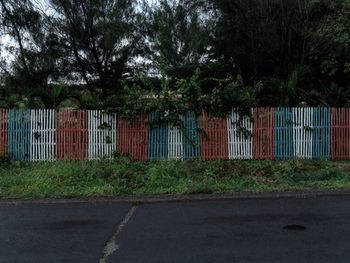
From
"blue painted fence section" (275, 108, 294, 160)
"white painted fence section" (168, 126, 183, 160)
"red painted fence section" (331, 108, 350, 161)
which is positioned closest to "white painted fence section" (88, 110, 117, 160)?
"white painted fence section" (168, 126, 183, 160)

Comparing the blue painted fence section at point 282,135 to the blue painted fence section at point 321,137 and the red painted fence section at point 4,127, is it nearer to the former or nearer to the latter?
the blue painted fence section at point 321,137

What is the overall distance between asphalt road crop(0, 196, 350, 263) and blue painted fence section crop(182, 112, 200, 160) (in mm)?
5469

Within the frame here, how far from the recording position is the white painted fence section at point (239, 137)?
1530 centimetres

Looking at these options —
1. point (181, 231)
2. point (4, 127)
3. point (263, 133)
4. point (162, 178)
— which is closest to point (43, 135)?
point (4, 127)

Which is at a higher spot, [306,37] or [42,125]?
[306,37]

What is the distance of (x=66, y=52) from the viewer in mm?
22312

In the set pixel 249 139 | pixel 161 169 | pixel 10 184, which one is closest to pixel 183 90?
pixel 249 139

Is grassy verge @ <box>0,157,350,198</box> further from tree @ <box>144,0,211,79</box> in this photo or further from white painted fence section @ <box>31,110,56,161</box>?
tree @ <box>144,0,211,79</box>

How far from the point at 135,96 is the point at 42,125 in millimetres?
2765

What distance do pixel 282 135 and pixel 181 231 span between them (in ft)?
28.4

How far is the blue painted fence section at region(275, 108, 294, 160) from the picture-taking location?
15383mm

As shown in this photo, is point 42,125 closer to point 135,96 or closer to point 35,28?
point 135,96

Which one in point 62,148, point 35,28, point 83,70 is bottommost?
point 62,148

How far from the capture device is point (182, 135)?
50.0 feet
